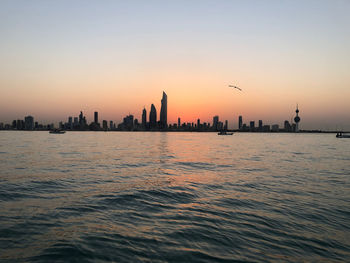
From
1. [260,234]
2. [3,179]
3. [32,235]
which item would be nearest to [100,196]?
[32,235]

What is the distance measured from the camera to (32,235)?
28.1 ft

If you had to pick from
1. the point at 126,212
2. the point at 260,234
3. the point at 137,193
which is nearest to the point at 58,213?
the point at 126,212

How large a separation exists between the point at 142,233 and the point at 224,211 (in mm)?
5081

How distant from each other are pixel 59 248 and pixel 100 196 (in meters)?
6.86

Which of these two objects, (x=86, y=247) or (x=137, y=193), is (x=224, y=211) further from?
(x=86, y=247)

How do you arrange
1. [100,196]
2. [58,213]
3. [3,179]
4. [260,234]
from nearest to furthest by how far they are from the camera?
[260,234], [58,213], [100,196], [3,179]

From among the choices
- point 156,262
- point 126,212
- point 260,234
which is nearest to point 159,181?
point 126,212

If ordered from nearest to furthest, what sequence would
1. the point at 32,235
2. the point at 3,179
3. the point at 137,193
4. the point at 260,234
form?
the point at 32,235 < the point at 260,234 < the point at 137,193 < the point at 3,179

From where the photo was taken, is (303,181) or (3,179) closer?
(3,179)

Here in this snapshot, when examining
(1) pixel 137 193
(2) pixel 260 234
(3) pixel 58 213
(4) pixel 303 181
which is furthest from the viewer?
(4) pixel 303 181

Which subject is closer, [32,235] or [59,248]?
[59,248]

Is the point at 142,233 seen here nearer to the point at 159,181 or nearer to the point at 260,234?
the point at 260,234

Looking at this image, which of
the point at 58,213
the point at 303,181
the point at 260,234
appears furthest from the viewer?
the point at 303,181

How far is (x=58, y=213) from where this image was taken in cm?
1108
